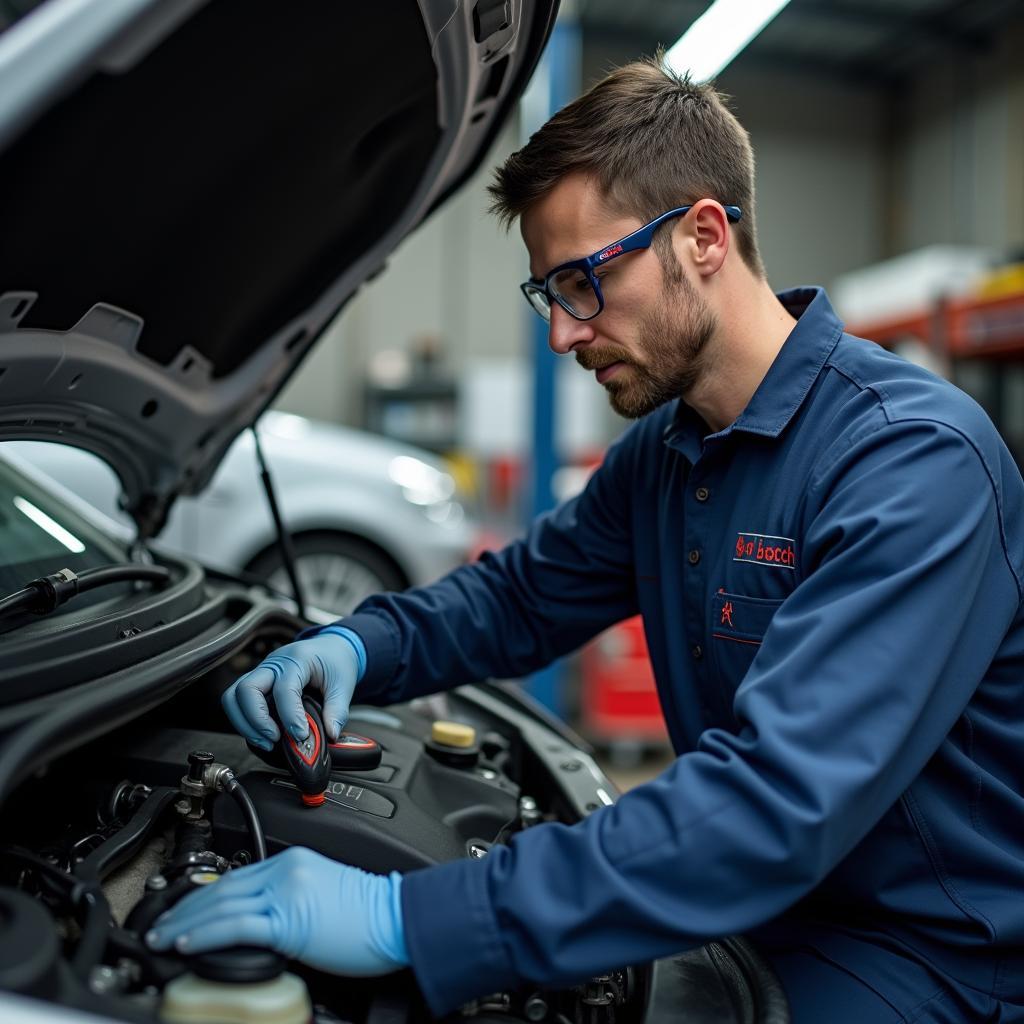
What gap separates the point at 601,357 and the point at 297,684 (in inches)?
20.9

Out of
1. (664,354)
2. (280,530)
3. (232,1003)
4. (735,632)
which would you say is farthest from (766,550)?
(280,530)

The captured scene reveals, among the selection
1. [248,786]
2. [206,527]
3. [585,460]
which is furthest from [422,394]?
[248,786]

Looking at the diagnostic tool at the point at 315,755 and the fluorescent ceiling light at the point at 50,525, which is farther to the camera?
the fluorescent ceiling light at the point at 50,525

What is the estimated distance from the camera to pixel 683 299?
1.23 metres

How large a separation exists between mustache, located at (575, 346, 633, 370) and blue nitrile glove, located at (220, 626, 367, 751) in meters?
0.47

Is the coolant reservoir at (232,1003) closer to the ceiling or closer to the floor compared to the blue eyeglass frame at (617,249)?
closer to the floor

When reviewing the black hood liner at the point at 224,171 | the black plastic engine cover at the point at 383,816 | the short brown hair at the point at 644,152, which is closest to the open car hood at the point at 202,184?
the black hood liner at the point at 224,171

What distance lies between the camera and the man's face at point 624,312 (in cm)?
120

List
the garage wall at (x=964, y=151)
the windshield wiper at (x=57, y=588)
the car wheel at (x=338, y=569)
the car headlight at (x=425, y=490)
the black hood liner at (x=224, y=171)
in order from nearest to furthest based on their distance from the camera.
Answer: the black hood liner at (x=224, y=171), the windshield wiper at (x=57, y=588), the car wheel at (x=338, y=569), the car headlight at (x=425, y=490), the garage wall at (x=964, y=151)

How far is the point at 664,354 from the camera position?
1245mm

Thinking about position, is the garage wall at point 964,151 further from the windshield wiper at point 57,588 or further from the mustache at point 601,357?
the windshield wiper at point 57,588

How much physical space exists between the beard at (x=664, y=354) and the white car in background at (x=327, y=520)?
2465 millimetres

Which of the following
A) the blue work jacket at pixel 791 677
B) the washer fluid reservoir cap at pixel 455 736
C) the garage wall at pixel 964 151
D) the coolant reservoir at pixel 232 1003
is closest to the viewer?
the coolant reservoir at pixel 232 1003

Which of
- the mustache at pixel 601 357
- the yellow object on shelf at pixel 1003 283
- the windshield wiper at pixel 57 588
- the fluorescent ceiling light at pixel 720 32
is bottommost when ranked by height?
the windshield wiper at pixel 57 588
